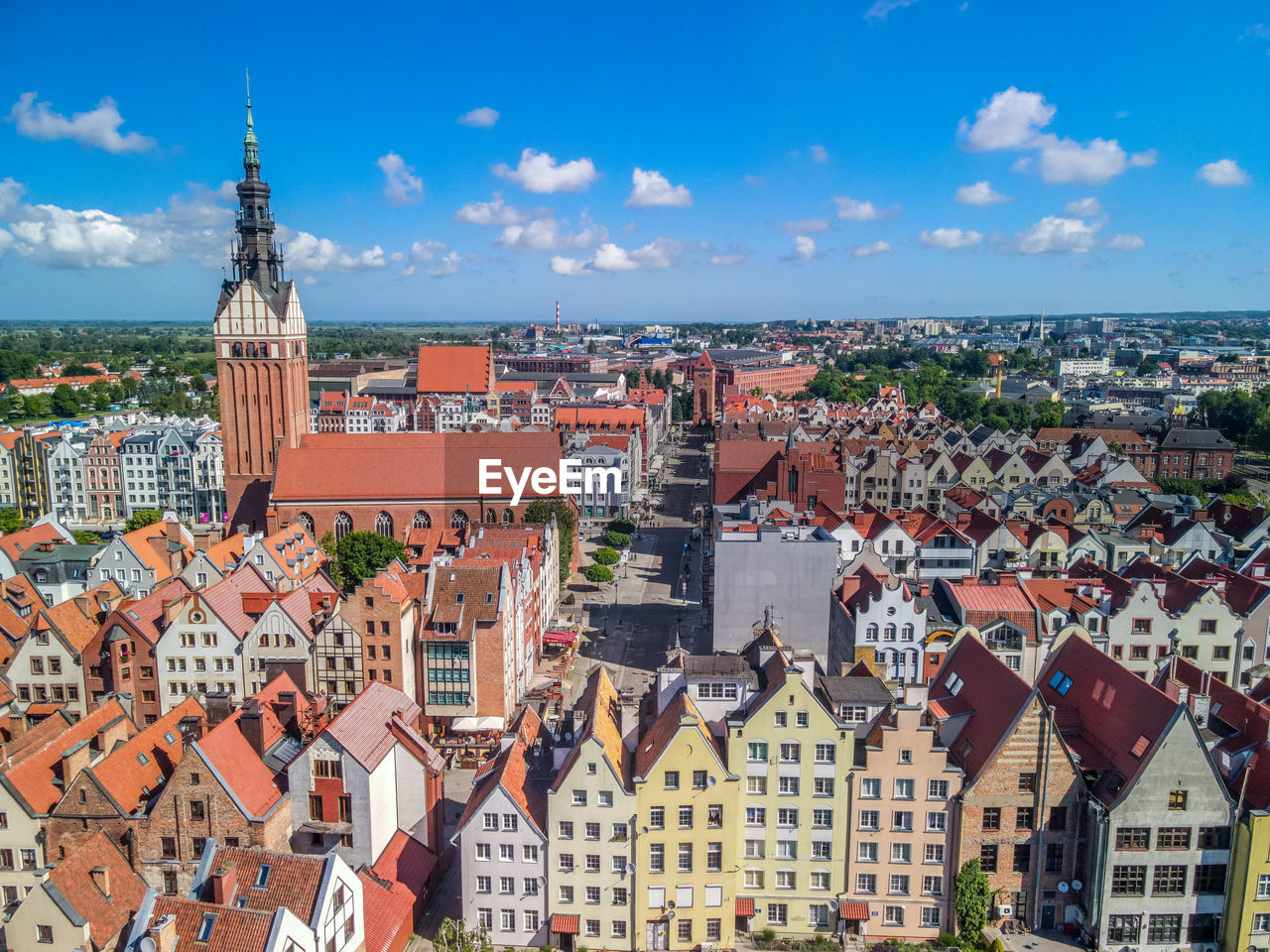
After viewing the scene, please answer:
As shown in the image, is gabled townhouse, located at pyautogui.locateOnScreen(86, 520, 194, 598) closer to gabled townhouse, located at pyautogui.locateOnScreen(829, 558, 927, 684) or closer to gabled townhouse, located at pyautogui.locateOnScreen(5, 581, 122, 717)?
gabled townhouse, located at pyautogui.locateOnScreen(5, 581, 122, 717)

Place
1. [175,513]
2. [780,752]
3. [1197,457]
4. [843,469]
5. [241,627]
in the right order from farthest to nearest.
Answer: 1. [1197,457]
2. [175,513]
3. [843,469]
4. [241,627]
5. [780,752]

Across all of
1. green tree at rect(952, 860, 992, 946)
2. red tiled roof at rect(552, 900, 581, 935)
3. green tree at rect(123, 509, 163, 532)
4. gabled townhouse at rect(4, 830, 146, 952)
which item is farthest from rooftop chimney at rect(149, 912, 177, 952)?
green tree at rect(123, 509, 163, 532)

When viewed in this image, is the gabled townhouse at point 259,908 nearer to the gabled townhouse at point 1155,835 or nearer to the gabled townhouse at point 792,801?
the gabled townhouse at point 792,801

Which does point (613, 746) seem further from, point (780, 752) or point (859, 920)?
point (859, 920)

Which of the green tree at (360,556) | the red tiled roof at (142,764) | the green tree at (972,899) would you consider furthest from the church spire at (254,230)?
the green tree at (972,899)

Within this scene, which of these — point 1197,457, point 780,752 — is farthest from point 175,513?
point 1197,457

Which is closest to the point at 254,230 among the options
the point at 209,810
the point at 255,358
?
the point at 255,358
